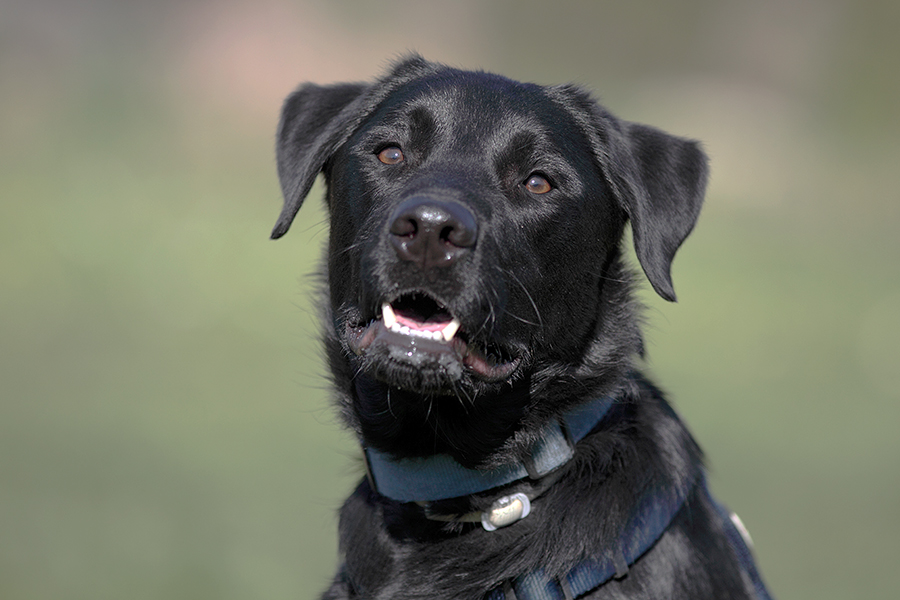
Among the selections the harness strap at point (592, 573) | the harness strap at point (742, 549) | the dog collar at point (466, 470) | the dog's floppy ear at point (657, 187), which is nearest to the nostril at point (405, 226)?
the dog collar at point (466, 470)

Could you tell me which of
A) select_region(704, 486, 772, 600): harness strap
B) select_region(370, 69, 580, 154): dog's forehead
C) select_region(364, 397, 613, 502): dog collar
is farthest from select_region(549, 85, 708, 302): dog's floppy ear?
select_region(704, 486, 772, 600): harness strap

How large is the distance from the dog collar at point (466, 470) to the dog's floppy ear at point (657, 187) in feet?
1.77

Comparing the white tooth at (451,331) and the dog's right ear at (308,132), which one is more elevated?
the dog's right ear at (308,132)

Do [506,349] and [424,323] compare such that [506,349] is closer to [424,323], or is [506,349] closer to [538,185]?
[424,323]

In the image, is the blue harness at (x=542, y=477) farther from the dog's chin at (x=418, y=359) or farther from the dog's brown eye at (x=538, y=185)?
the dog's brown eye at (x=538, y=185)

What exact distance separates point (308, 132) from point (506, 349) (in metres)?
1.20

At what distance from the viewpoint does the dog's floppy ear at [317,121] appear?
9.80ft

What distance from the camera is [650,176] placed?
2.89 m

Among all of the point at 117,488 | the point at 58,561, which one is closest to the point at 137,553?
the point at 58,561

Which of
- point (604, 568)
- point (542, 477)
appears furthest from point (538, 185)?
point (604, 568)

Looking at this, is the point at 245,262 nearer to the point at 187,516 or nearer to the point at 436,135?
the point at 187,516

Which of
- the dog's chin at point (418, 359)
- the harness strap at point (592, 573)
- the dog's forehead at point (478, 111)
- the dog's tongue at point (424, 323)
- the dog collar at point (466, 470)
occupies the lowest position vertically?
the harness strap at point (592, 573)

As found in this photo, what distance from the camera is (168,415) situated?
7.24 m

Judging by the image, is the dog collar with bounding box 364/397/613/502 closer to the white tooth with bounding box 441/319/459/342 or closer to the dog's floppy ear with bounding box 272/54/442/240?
the white tooth with bounding box 441/319/459/342
